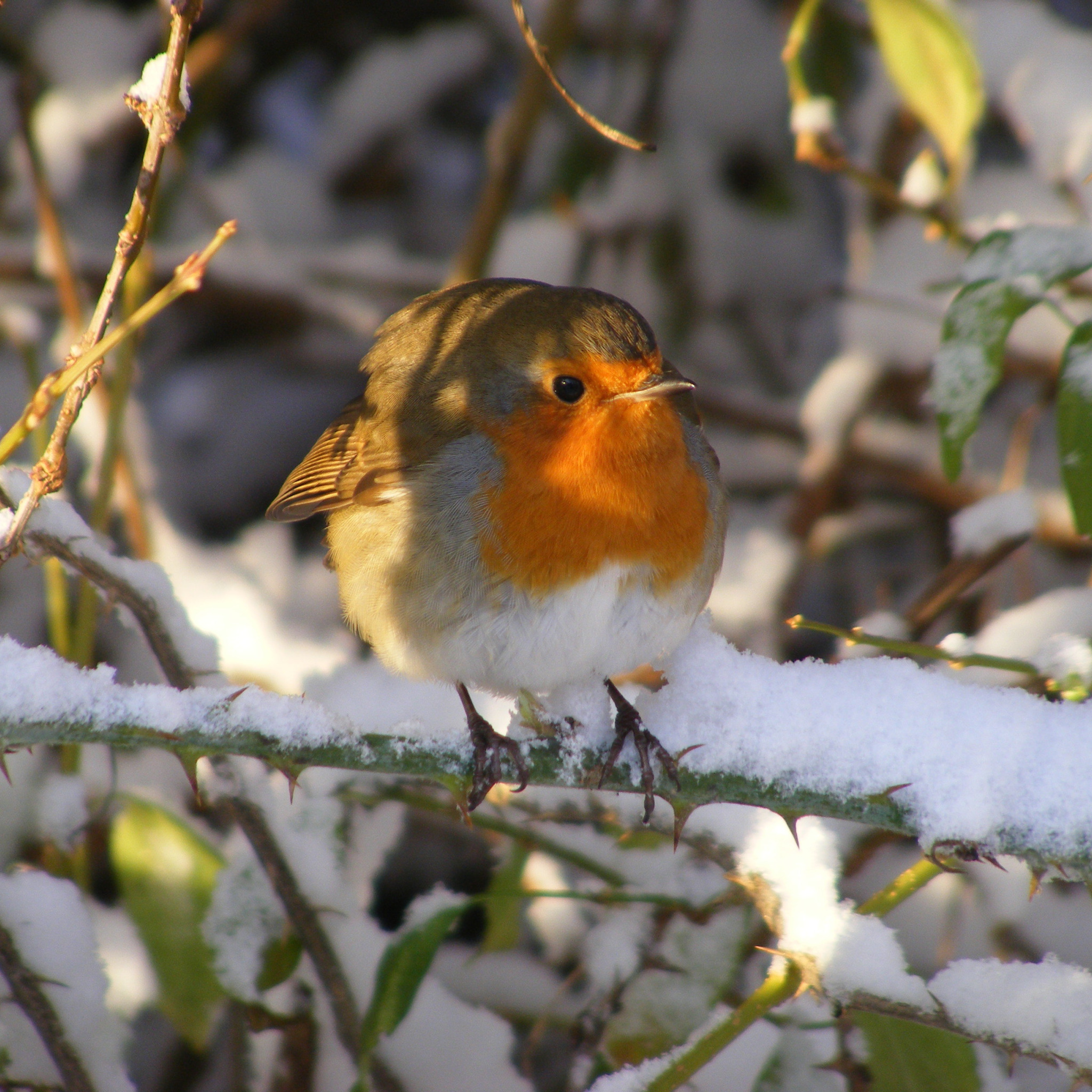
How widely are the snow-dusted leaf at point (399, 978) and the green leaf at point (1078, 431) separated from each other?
1.12 metres

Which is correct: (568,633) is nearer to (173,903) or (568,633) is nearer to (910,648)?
(910,648)

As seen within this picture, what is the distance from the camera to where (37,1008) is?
183 cm

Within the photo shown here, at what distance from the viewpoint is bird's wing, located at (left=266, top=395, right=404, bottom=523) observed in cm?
227

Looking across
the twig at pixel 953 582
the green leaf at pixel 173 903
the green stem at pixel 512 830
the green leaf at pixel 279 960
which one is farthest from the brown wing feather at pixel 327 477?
the twig at pixel 953 582

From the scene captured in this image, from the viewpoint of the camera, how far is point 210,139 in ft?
13.0

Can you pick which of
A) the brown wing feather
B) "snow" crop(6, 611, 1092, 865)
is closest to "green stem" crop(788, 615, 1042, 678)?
"snow" crop(6, 611, 1092, 865)

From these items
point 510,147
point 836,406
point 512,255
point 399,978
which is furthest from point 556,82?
point 512,255

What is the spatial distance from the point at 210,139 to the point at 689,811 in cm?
334

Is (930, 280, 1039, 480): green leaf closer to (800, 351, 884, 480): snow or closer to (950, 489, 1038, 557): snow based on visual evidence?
(950, 489, 1038, 557): snow

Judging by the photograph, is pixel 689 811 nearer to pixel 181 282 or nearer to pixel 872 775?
pixel 872 775

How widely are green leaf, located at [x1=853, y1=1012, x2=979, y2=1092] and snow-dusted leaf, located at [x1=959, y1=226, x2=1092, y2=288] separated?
1070 mm

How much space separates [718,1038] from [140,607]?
99 centimetres

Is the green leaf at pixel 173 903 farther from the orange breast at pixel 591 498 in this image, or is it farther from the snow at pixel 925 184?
the snow at pixel 925 184

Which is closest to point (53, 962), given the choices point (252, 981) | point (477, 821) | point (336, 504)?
point (252, 981)
